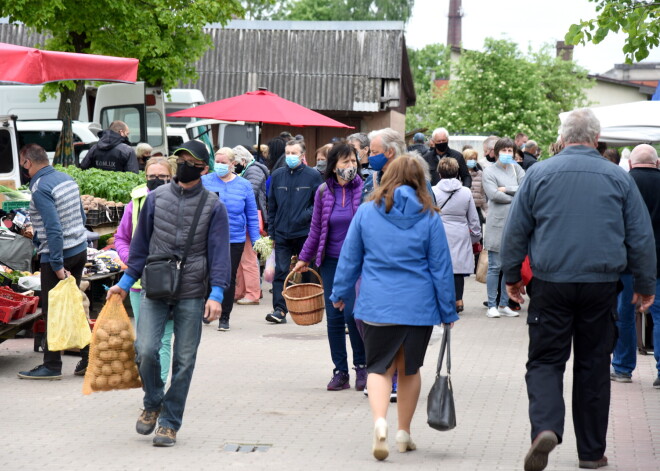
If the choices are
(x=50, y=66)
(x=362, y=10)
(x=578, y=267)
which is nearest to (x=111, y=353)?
(x=578, y=267)

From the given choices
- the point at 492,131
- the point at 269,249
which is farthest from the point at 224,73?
the point at 269,249

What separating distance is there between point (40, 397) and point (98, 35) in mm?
15140

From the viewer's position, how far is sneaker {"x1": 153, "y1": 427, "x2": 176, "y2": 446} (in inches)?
269

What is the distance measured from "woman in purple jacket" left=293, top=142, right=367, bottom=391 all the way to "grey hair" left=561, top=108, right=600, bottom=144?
2.58 m

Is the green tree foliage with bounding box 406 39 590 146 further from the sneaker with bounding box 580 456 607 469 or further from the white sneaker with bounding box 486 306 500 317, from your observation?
the sneaker with bounding box 580 456 607 469

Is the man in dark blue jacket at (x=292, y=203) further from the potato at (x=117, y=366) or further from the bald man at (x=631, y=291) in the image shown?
the potato at (x=117, y=366)

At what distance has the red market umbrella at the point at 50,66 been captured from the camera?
9.72 m

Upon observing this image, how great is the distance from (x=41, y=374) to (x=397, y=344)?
12.5 ft

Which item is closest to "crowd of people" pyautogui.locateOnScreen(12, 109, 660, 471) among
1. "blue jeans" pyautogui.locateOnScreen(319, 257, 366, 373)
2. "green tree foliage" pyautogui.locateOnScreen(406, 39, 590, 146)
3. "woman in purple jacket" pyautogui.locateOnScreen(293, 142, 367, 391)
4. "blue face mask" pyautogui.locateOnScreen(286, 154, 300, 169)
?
"woman in purple jacket" pyautogui.locateOnScreen(293, 142, 367, 391)

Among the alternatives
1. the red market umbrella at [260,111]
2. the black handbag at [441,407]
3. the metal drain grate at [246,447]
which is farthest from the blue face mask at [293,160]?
the black handbag at [441,407]

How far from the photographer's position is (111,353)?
7.01 metres

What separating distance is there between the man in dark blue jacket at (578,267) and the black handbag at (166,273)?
6.16 ft

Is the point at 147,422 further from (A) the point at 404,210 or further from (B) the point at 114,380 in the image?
(A) the point at 404,210

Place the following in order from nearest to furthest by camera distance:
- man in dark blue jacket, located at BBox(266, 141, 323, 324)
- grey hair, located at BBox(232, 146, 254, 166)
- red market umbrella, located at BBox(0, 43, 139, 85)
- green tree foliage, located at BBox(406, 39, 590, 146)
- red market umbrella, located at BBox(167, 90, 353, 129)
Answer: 1. red market umbrella, located at BBox(0, 43, 139, 85)
2. man in dark blue jacket, located at BBox(266, 141, 323, 324)
3. grey hair, located at BBox(232, 146, 254, 166)
4. red market umbrella, located at BBox(167, 90, 353, 129)
5. green tree foliage, located at BBox(406, 39, 590, 146)
